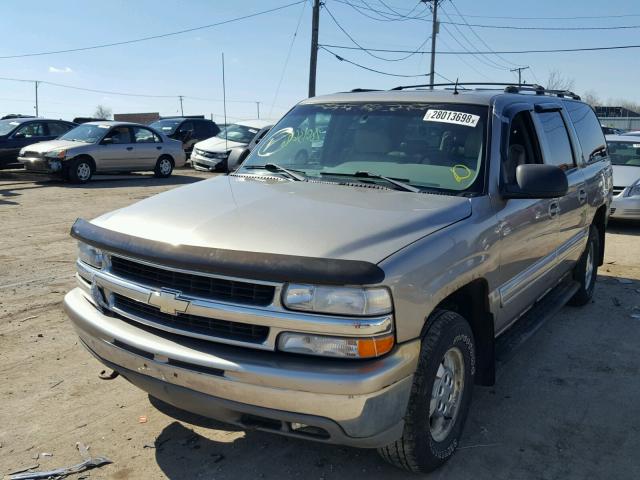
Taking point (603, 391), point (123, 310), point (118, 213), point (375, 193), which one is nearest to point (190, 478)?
point (123, 310)

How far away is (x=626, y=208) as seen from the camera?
10203mm

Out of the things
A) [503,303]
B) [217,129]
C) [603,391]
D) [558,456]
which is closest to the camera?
[558,456]

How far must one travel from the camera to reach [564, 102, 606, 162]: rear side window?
18.1ft

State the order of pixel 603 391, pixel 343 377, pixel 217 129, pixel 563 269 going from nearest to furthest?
pixel 343 377, pixel 603 391, pixel 563 269, pixel 217 129

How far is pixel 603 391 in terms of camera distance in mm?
4180

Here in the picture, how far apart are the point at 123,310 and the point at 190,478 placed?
3.00ft

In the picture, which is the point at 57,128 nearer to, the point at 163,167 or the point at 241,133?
the point at 163,167

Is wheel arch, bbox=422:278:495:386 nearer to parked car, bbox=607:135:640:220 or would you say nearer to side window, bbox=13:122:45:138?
parked car, bbox=607:135:640:220

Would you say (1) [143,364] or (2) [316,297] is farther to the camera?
(1) [143,364]

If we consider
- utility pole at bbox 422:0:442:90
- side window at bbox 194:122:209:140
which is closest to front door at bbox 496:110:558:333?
side window at bbox 194:122:209:140

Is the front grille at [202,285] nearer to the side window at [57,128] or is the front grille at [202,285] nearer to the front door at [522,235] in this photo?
the front door at [522,235]

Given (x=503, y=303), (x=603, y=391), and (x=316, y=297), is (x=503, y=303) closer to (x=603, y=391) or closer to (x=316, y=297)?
(x=603, y=391)

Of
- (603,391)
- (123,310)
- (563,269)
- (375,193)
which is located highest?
(375,193)

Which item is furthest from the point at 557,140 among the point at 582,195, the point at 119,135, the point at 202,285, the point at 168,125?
the point at 168,125
